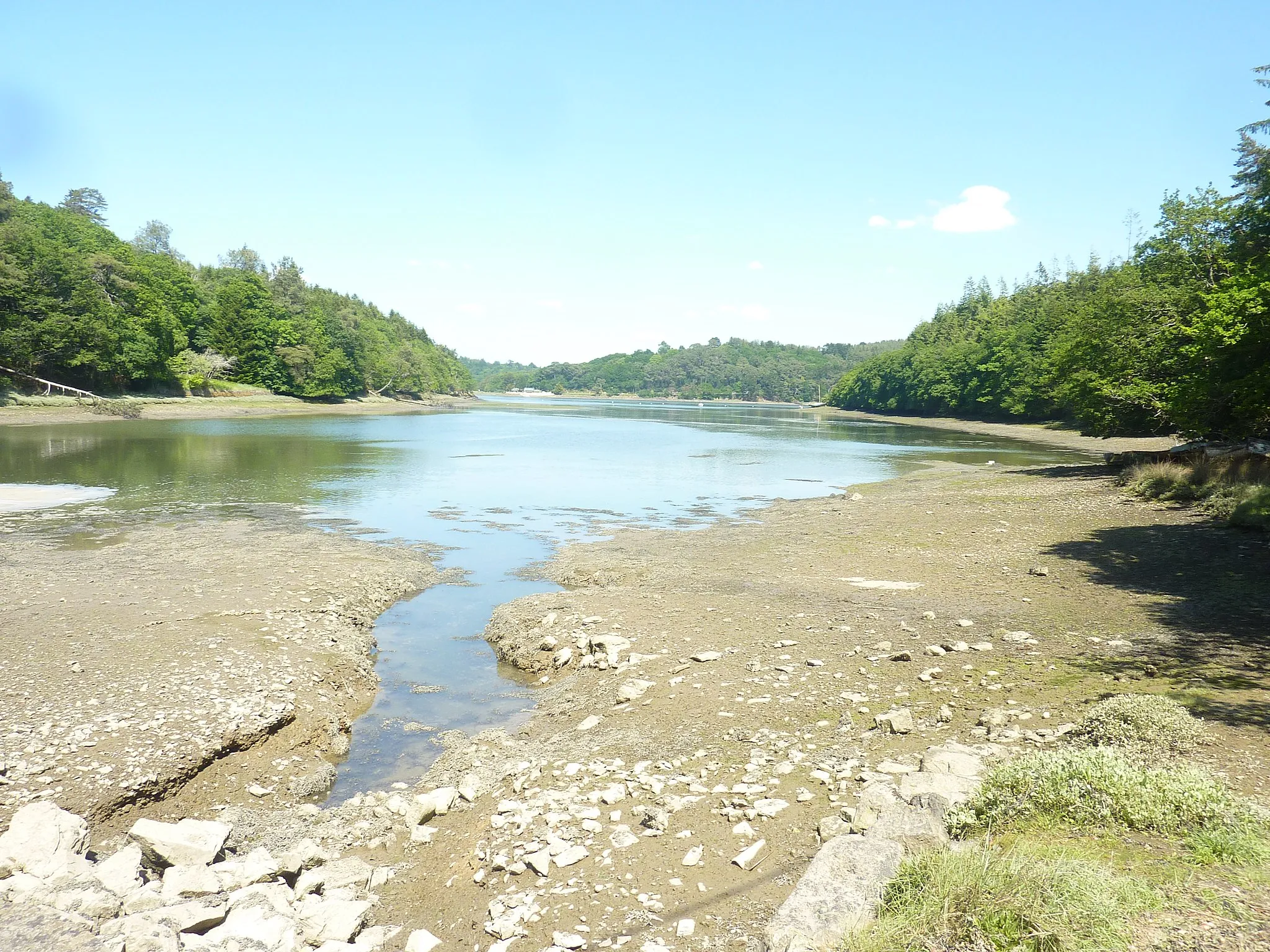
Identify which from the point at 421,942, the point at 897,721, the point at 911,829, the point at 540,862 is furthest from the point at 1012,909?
the point at 421,942

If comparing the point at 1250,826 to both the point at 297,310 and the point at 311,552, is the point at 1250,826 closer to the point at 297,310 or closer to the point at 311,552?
the point at 311,552

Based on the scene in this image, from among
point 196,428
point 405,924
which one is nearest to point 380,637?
point 405,924

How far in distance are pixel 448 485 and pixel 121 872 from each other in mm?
31298

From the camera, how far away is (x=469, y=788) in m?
8.14

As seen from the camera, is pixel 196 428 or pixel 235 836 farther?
pixel 196 428

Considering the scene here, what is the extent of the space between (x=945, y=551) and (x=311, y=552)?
53.1 feet

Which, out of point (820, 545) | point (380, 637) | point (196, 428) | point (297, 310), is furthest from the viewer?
point (297, 310)

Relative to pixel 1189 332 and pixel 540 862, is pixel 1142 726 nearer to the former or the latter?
pixel 540 862

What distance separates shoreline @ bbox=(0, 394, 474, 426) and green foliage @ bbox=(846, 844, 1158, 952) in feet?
235

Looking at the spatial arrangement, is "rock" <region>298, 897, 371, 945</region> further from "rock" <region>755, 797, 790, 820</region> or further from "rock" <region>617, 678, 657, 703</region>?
"rock" <region>617, 678, 657, 703</region>

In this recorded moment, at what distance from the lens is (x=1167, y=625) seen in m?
12.0

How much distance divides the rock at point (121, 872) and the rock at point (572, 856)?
10.7 ft

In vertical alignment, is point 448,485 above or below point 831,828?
below

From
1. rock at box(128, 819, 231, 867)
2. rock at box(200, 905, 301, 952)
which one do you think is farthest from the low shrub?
rock at box(128, 819, 231, 867)
